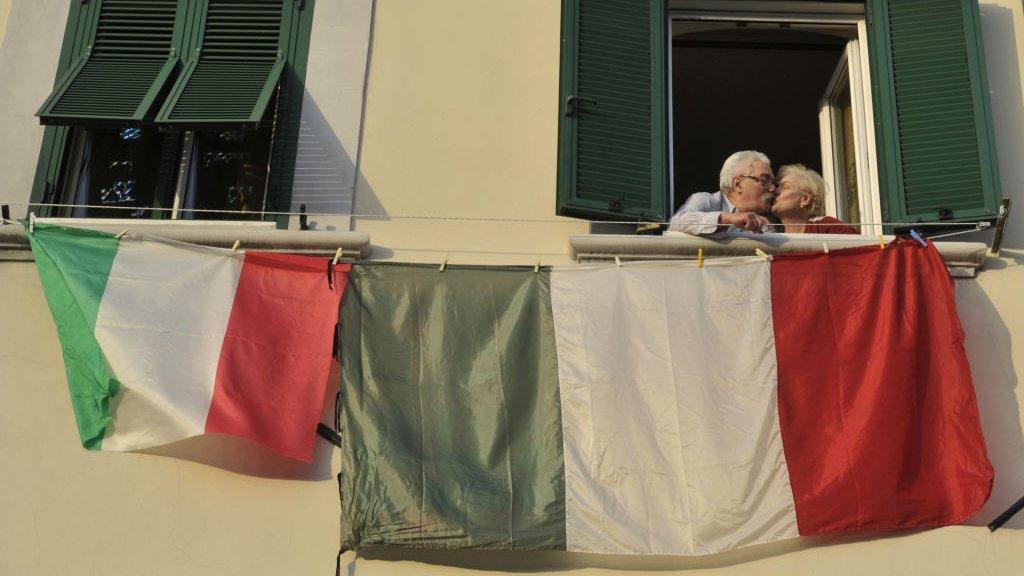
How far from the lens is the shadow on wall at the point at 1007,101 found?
21.1 ft

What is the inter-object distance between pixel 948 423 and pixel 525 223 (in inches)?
77.8

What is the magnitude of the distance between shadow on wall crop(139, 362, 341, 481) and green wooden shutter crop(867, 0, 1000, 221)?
9.01ft

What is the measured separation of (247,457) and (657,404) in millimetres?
1628

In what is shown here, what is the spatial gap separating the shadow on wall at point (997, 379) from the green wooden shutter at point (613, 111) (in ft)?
4.56

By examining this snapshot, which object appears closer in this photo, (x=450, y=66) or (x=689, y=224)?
(x=689, y=224)

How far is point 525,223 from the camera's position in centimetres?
635

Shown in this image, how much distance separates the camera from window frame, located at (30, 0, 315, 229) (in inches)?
253

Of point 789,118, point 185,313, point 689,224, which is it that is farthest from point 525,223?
point 789,118

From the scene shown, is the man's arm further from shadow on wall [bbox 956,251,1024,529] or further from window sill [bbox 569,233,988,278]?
shadow on wall [bbox 956,251,1024,529]

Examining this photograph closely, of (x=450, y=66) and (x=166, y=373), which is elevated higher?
(x=450, y=66)

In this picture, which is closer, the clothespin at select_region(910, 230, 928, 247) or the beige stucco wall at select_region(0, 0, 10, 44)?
the clothespin at select_region(910, 230, 928, 247)

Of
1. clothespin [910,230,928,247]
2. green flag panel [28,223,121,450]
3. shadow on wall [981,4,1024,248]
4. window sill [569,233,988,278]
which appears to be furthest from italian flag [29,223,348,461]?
shadow on wall [981,4,1024,248]

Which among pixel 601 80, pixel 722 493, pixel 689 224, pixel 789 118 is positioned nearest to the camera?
pixel 722 493

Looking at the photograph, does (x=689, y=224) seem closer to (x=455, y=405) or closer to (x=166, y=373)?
(x=455, y=405)
